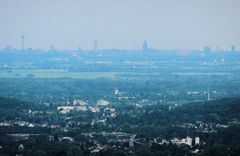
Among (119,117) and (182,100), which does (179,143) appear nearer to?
(119,117)

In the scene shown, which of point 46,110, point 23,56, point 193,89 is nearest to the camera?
point 46,110

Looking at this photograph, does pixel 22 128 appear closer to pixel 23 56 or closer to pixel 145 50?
pixel 23 56

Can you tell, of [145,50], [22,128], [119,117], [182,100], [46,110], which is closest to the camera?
[22,128]

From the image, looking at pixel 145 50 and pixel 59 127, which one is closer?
pixel 59 127

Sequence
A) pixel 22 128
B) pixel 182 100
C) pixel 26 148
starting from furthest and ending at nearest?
pixel 182 100, pixel 22 128, pixel 26 148

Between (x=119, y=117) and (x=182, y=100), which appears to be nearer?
(x=119, y=117)

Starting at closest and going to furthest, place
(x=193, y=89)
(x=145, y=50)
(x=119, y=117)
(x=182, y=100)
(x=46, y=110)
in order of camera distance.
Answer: (x=119, y=117) < (x=46, y=110) < (x=182, y=100) < (x=193, y=89) < (x=145, y=50)

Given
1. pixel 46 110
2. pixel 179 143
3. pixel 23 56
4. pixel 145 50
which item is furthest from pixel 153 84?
pixel 145 50

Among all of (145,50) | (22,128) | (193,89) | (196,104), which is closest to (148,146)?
(22,128)
